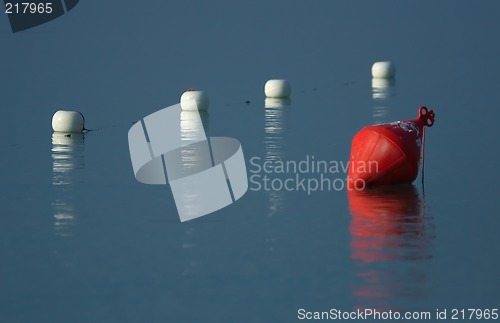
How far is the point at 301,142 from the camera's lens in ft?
84.0

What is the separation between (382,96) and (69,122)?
10.6 meters

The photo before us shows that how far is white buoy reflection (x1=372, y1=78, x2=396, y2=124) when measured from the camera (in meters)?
29.5

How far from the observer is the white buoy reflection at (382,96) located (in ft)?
96.8

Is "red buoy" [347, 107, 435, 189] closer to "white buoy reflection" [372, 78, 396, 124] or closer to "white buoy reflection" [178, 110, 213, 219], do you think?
"white buoy reflection" [178, 110, 213, 219]

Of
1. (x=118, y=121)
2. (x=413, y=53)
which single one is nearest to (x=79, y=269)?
(x=118, y=121)

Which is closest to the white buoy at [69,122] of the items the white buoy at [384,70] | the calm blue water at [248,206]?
the calm blue water at [248,206]

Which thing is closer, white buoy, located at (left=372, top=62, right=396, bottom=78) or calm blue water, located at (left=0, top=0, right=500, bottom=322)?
calm blue water, located at (left=0, top=0, right=500, bottom=322)

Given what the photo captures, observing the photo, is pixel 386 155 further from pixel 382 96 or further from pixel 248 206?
A: pixel 382 96

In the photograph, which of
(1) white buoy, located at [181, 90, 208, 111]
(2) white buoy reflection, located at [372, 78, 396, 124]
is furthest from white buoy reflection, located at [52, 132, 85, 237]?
(2) white buoy reflection, located at [372, 78, 396, 124]

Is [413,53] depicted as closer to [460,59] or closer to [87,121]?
[460,59]

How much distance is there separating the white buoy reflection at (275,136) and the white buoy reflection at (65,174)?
3.38m

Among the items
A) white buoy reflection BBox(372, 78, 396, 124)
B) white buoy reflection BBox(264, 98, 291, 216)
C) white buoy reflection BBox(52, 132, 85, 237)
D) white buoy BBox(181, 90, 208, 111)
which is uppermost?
white buoy BBox(181, 90, 208, 111)

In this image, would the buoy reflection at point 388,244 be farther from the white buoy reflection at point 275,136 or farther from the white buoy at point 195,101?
the white buoy at point 195,101

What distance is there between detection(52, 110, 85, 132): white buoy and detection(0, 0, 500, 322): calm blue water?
64 cm
